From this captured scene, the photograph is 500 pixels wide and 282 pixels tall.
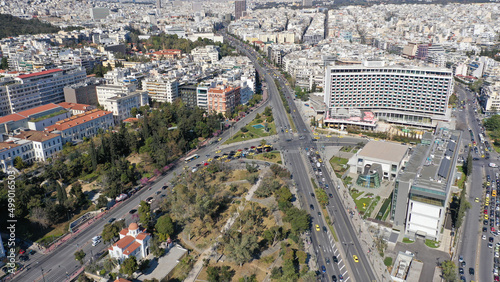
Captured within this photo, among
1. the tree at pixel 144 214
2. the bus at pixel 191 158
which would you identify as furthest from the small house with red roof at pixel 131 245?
the bus at pixel 191 158

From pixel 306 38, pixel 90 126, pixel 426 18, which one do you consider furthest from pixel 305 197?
pixel 426 18

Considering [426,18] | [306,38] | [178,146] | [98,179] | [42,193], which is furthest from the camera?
[426,18]

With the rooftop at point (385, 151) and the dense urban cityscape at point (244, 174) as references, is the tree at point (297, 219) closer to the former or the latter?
the dense urban cityscape at point (244, 174)

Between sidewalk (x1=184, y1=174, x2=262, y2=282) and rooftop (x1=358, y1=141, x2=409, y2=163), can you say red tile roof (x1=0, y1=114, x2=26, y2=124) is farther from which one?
rooftop (x1=358, y1=141, x2=409, y2=163)

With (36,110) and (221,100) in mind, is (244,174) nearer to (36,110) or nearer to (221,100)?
(221,100)

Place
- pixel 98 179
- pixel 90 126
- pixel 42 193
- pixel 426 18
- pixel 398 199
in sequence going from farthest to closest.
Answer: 1. pixel 426 18
2. pixel 90 126
3. pixel 98 179
4. pixel 42 193
5. pixel 398 199

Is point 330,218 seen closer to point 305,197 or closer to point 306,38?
point 305,197

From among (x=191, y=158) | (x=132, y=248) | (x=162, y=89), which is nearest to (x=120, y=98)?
(x=162, y=89)
